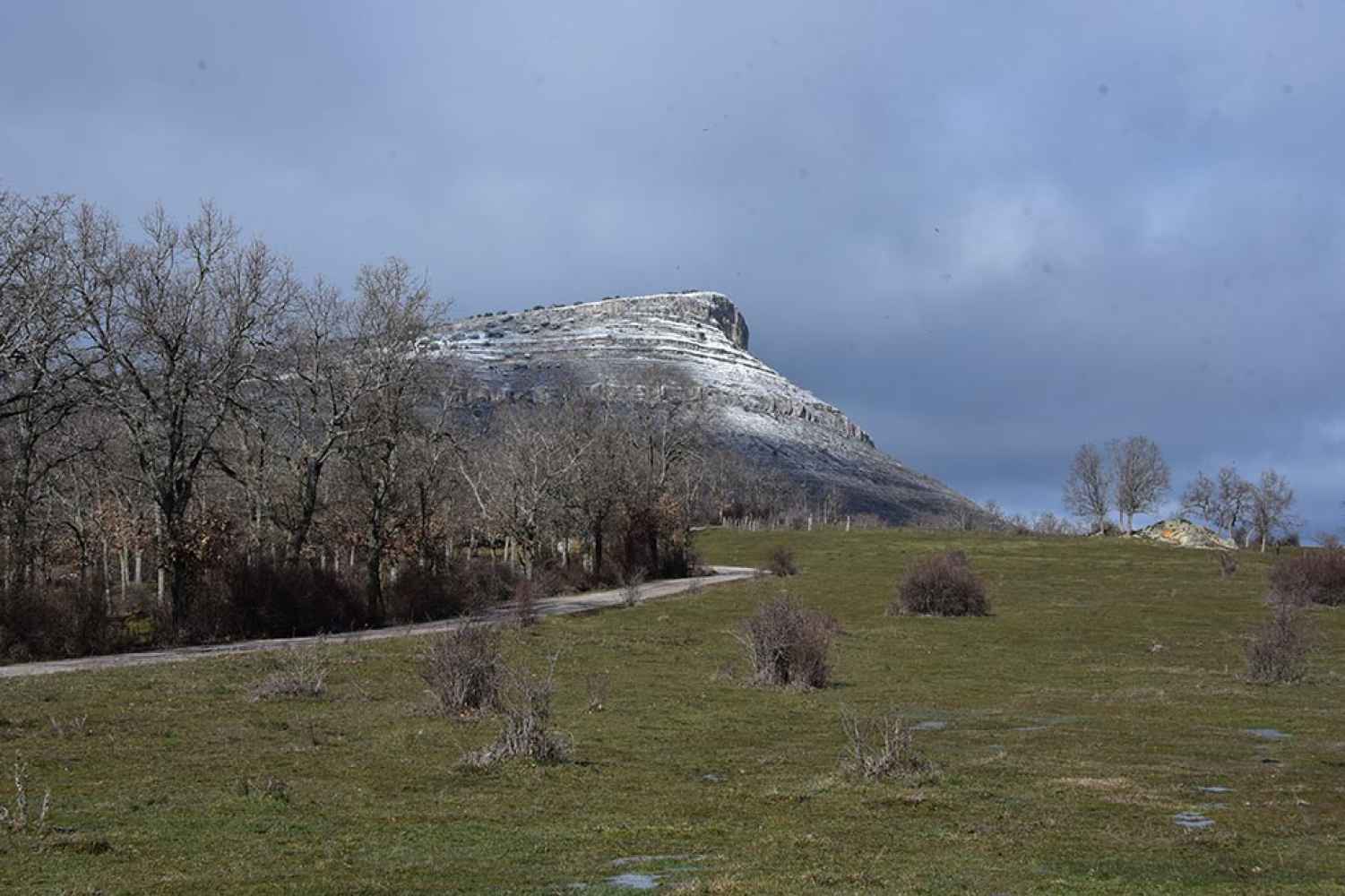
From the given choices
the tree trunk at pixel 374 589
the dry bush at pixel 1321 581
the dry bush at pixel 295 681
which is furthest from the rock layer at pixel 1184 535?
the dry bush at pixel 295 681

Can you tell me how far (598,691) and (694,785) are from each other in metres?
9.63

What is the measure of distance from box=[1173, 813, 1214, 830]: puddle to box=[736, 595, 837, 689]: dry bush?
14.8 meters

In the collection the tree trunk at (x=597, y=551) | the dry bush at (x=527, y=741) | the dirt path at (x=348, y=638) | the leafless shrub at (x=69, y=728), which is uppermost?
the tree trunk at (x=597, y=551)

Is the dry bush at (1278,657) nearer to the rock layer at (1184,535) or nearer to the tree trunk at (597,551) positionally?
the tree trunk at (597,551)

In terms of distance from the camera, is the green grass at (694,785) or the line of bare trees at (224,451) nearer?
the green grass at (694,785)

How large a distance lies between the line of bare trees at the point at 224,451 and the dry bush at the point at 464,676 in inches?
682

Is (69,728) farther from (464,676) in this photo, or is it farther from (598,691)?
(598,691)

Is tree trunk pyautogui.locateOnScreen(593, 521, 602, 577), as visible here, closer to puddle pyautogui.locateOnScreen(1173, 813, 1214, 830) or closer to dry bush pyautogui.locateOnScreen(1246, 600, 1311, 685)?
dry bush pyautogui.locateOnScreen(1246, 600, 1311, 685)

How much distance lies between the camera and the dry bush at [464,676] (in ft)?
73.9

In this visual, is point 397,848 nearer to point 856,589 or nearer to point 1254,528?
point 856,589

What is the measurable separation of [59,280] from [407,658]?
64.6 ft

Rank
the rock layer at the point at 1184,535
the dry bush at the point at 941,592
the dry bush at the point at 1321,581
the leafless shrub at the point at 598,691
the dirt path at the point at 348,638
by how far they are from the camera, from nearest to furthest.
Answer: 1. the leafless shrub at the point at 598,691
2. the dirt path at the point at 348,638
3. the dry bush at the point at 941,592
4. the dry bush at the point at 1321,581
5. the rock layer at the point at 1184,535

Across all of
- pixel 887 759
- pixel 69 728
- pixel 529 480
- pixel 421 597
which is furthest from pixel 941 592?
pixel 69 728

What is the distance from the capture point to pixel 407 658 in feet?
106
